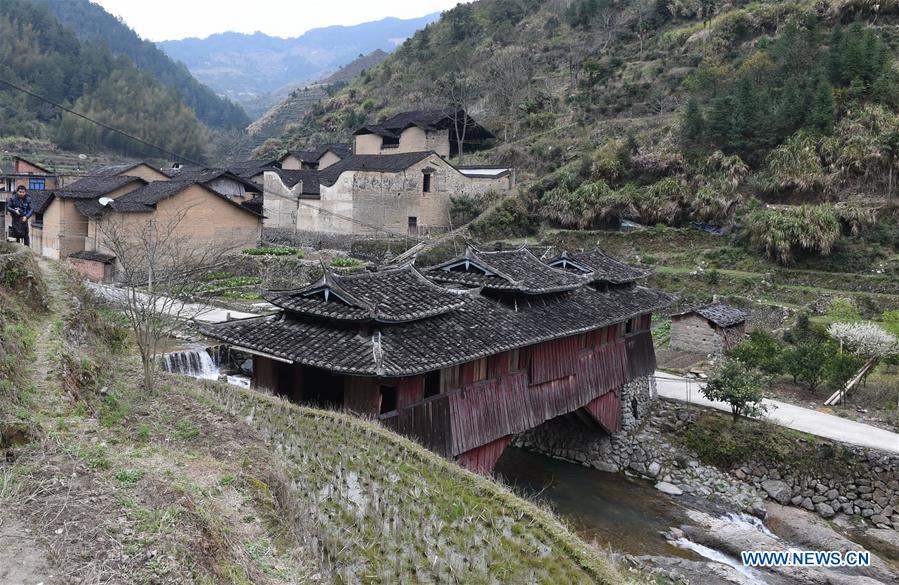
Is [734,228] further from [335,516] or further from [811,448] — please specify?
[335,516]

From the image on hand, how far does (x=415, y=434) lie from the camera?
1382cm

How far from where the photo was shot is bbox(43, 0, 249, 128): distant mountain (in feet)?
465

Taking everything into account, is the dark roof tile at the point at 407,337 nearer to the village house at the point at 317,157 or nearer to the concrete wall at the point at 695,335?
the concrete wall at the point at 695,335

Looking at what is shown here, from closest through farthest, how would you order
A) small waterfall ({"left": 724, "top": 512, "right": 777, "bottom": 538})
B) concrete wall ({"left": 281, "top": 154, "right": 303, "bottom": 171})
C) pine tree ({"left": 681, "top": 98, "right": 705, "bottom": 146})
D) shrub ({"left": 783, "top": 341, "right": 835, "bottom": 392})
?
small waterfall ({"left": 724, "top": 512, "right": 777, "bottom": 538}) < shrub ({"left": 783, "top": 341, "right": 835, "bottom": 392}) < pine tree ({"left": 681, "top": 98, "right": 705, "bottom": 146}) < concrete wall ({"left": 281, "top": 154, "right": 303, "bottom": 171})

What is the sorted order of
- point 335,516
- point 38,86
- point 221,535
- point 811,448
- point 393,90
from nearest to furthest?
point 221,535 → point 335,516 → point 811,448 → point 393,90 → point 38,86

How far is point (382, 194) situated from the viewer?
1571 inches

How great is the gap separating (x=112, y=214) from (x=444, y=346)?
24734 mm

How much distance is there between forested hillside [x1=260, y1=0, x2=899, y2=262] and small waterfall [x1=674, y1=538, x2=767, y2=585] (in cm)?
1980

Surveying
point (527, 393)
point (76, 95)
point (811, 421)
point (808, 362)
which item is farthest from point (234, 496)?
point (76, 95)

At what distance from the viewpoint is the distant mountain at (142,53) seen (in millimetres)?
141625

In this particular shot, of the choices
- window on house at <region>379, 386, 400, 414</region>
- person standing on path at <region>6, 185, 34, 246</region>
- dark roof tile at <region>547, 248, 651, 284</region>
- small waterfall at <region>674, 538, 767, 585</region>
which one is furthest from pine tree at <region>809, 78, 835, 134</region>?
person standing on path at <region>6, 185, 34, 246</region>

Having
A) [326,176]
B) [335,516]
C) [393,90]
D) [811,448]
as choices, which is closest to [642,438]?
[811,448]

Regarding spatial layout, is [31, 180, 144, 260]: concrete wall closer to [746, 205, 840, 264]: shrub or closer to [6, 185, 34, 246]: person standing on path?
[6, 185, 34, 246]: person standing on path

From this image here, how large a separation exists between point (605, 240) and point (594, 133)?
13.9 meters
